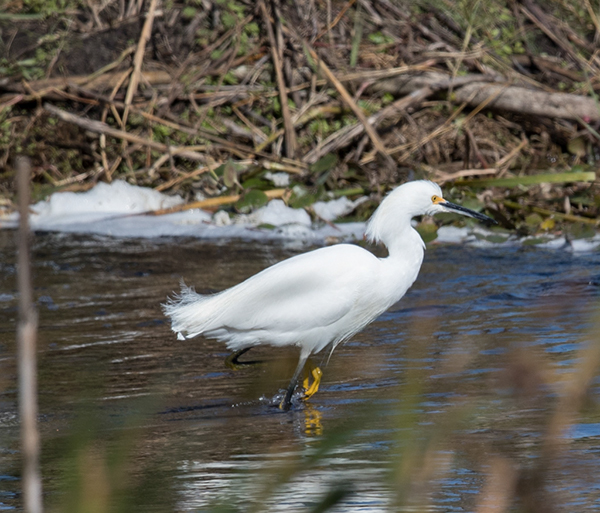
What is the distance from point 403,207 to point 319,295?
585 millimetres

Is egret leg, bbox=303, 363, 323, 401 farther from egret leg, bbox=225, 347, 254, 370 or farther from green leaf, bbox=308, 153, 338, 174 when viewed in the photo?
green leaf, bbox=308, 153, 338, 174

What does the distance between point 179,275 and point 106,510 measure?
5396 mm

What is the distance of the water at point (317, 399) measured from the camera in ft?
4.55

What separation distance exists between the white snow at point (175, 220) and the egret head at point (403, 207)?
286 cm

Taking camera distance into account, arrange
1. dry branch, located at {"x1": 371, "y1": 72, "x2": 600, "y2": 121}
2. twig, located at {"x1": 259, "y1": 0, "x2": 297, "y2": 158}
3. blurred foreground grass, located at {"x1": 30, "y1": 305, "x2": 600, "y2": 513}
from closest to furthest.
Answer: blurred foreground grass, located at {"x1": 30, "y1": 305, "x2": 600, "y2": 513} < dry branch, located at {"x1": 371, "y1": 72, "x2": 600, "y2": 121} < twig, located at {"x1": 259, "y1": 0, "x2": 297, "y2": 158}

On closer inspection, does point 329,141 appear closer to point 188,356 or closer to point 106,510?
point 188,356

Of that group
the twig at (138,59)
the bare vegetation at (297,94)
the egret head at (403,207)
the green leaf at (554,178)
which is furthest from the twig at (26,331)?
the twig at (138,59)

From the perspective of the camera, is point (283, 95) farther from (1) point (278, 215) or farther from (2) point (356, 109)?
(1) point (278, 215)

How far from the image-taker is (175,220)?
27.3ft

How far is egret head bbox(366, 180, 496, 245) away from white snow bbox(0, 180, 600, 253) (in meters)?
2.86

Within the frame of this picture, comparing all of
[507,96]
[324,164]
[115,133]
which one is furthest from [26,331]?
[507,96]

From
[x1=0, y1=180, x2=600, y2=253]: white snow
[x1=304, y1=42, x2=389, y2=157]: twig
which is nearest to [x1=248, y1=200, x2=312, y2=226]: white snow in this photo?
[x1=0, y1=180, x2=600, y2=253]: white snow

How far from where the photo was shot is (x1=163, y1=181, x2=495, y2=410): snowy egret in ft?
13.9

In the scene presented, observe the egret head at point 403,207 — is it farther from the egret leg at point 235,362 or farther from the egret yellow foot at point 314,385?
the egret leg at point 235,362
